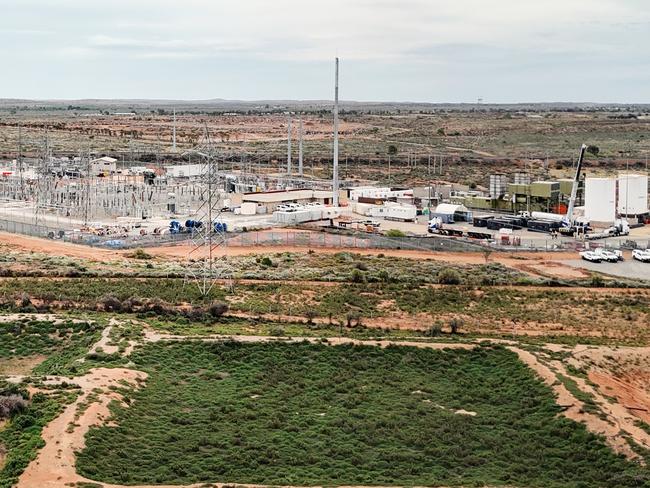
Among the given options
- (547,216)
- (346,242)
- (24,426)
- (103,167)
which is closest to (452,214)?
(547,216)

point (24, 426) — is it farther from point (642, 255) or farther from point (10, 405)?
point (642, 255)

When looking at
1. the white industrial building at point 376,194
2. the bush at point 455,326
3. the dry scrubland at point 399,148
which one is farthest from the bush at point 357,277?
the dry scrubland at point 399,148

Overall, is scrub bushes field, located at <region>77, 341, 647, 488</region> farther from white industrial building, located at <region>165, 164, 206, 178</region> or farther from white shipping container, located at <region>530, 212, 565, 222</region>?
white industrial building, located at <region>165, 164, 206, 178</region>

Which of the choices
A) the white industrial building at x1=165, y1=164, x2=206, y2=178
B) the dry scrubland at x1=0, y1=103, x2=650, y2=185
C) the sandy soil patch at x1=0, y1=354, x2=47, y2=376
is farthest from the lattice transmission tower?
the dry scrubland at x1=0, y1=103, x2=650, y2=185

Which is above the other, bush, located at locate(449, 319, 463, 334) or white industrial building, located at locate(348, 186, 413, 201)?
white industrial building, located at locate(348, 186, 413, 201)

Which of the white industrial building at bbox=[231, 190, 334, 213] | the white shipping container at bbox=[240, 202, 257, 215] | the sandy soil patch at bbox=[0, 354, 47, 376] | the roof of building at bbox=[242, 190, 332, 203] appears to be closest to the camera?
the sandy soil patch at bbox=[0, 354, 47, 376]

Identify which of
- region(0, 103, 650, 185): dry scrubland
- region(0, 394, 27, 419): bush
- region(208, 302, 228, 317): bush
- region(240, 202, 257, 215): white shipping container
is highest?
region(0, 103, 650, 185): dry scrubland
